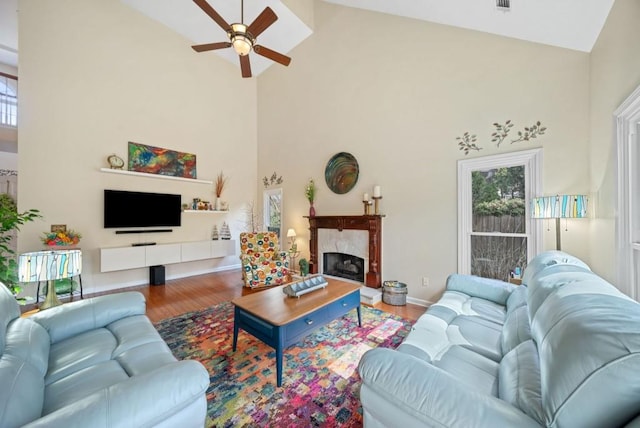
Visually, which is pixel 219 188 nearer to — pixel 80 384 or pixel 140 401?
pixel 80 384

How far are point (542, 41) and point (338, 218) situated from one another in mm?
3179

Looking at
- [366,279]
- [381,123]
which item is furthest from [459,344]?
[381,123]

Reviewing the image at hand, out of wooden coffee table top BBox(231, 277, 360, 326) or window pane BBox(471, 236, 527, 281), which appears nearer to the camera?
wooden coffee table top BBox(231, 277, 360, 326)

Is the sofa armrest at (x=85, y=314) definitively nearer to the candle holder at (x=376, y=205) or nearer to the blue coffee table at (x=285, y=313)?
the blue coffee table at (x=285, y=313)

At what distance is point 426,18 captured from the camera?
311 centimetres

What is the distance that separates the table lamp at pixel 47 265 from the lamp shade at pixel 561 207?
398cm

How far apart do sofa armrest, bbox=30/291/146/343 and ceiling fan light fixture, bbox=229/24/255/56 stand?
2.65m

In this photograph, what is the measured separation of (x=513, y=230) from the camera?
109 inches

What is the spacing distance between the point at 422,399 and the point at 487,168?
284 cm

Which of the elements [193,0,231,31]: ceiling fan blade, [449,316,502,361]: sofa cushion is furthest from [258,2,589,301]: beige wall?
[193,0,231,31]: ceiling fan blade

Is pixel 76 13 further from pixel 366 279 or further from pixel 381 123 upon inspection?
pixel 366 279

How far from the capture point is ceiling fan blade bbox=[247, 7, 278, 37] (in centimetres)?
238

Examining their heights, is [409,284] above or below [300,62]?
below

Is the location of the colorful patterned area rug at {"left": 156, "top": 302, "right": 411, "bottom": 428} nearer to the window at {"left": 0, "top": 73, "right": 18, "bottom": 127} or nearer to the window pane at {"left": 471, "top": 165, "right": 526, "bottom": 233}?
the window pane at {"left": 471, "top": 165, "right": 526, "bottom": 233}
